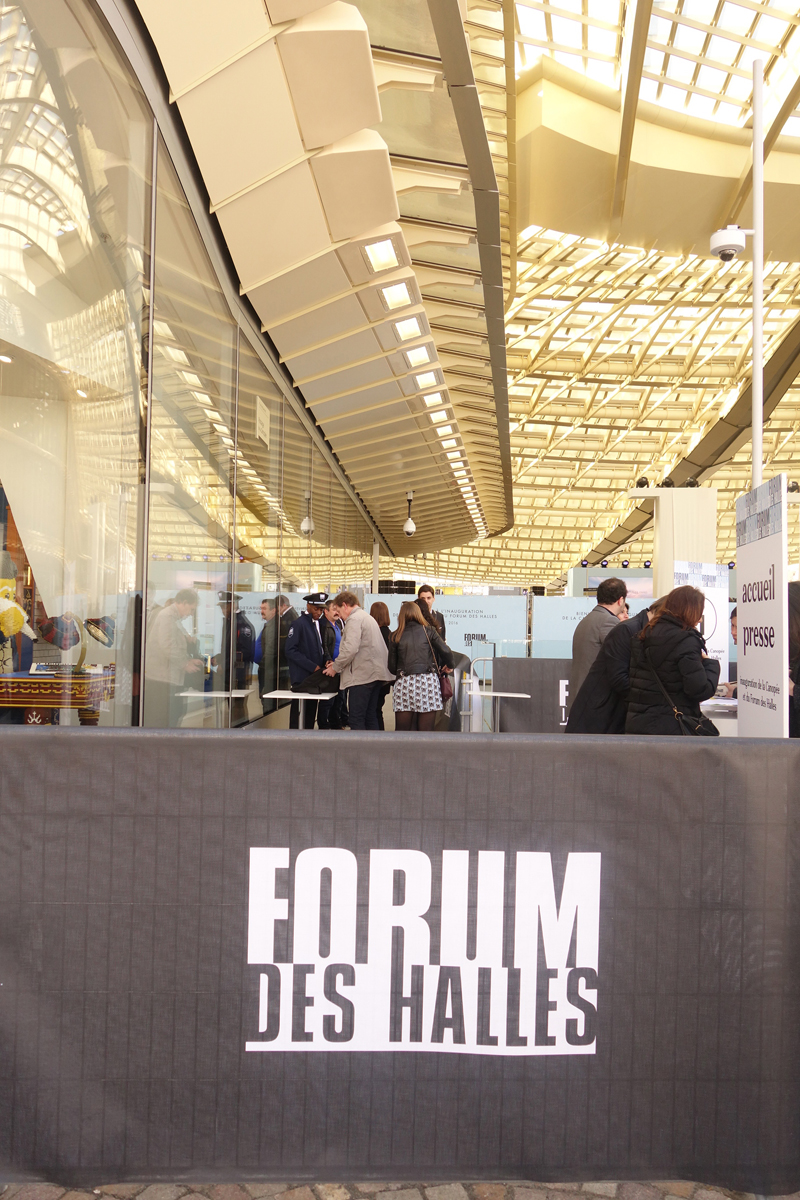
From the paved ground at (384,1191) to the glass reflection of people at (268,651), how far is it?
659 centimetres

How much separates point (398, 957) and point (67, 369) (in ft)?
10.4

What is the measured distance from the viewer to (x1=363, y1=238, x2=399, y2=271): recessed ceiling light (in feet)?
24.6

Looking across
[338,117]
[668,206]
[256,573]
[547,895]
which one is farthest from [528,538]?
[547,895]

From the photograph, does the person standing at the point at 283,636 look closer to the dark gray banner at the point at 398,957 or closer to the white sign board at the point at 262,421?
the white sign board at the point at 262,421

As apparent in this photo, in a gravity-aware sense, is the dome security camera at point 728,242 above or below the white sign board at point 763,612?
above

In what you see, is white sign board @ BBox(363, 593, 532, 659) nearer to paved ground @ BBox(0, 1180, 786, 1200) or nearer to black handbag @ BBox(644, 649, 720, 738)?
black handbag @ BBox(644, 649, 720, 738)

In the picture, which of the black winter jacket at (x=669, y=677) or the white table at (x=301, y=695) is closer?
the black winter jacket at (x=669, y=677)

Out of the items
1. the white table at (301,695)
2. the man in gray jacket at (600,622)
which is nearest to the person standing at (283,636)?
the white table at (301,695)

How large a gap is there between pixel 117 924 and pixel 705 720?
3.17 meters

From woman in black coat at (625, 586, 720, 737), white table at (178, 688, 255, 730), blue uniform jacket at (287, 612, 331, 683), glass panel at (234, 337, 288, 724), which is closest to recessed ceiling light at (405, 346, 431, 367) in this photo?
glass panel at (234, 337, 288, 724)

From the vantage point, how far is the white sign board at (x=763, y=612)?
351 cm

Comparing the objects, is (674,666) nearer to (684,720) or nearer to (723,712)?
(684,720)

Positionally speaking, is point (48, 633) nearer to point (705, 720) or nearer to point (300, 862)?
point (300, 862)

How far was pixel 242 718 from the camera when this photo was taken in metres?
8.12
